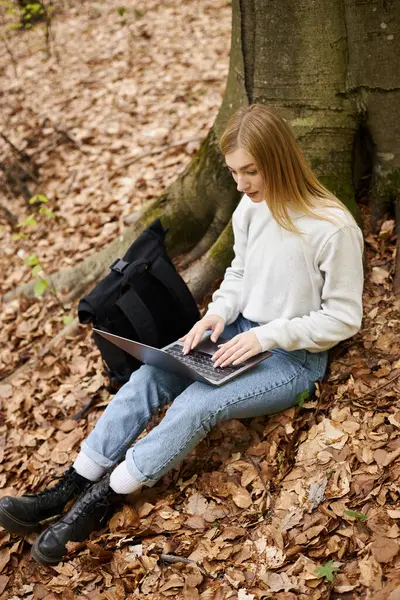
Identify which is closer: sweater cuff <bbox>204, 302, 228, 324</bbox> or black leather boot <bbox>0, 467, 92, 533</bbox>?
black leather boot <bbox>0, 467, 92, 533</bbox>

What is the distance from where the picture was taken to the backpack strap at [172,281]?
3.47 meters

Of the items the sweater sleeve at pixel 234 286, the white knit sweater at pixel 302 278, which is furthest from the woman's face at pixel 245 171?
the sweater sleeve at pixel 234 286

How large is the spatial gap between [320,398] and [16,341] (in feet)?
9.20

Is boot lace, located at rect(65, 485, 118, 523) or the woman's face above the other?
the woman's face

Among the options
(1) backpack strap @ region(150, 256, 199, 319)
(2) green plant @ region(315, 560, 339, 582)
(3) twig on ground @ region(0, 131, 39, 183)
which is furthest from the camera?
(3) twig on ground @ region(0, 131, 39, 183)

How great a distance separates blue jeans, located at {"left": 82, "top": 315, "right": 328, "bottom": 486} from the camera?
8.93ft

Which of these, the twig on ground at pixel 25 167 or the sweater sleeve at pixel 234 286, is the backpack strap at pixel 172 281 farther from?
the twig on ground at pixel 25 167

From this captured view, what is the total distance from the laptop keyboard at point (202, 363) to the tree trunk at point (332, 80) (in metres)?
1.35

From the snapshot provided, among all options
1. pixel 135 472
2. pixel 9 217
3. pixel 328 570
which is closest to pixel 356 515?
pixel 328 570

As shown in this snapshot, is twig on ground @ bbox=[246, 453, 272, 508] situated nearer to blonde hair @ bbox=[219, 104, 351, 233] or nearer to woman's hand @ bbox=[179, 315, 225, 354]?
woman's hand @ bbox=[179, 315, 225, 354]

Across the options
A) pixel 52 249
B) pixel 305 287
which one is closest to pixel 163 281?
pixel 305 287

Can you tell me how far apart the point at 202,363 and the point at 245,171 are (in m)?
0.98

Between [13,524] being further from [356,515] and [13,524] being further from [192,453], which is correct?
[356,515]

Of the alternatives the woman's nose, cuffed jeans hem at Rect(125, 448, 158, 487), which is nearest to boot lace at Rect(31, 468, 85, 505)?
cuffed jeans hem at Rect(125, 448, 158, 487)
